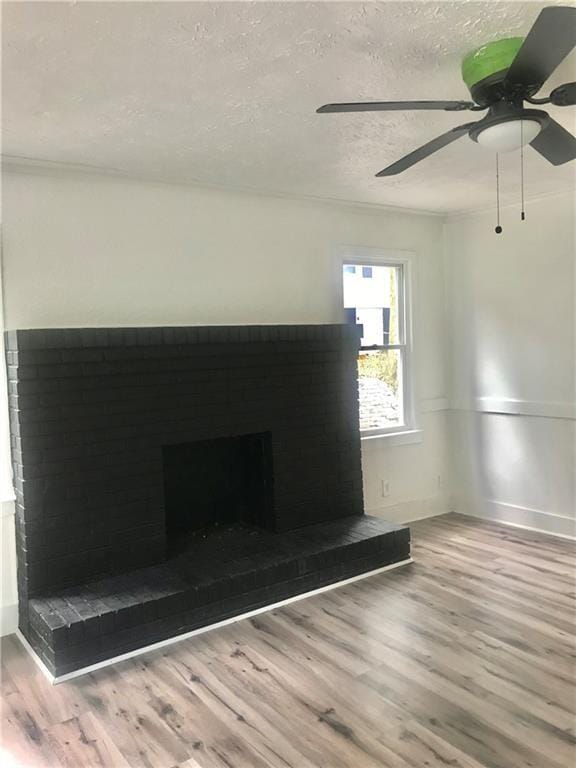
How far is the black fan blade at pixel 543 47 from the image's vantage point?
4.83 ft

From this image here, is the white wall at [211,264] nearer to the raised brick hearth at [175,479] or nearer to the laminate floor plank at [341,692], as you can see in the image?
the raised brick hearth at [175,479]

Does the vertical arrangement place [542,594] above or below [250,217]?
below

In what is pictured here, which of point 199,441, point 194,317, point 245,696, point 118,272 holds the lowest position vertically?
point 245,696

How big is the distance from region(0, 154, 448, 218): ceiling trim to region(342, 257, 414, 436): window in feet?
1.35

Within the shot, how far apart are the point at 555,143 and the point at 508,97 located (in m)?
0.42

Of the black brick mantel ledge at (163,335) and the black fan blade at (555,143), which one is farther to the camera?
the black brick mantel ledge at (163,335)

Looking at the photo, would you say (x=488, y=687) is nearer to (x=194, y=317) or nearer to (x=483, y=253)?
(x=194, y=317)

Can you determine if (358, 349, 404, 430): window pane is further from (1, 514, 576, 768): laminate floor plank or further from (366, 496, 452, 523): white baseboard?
(1, 514, 576, 768): laminate floor plank

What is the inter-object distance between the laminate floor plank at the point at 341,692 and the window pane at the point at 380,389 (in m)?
1.48

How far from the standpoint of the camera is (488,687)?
253 cm

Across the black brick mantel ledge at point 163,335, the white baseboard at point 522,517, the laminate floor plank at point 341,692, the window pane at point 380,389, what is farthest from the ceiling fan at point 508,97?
the white baseboard at point 522,517

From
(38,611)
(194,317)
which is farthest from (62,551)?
(194,317)

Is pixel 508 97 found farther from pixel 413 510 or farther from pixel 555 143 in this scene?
pixel 413 510

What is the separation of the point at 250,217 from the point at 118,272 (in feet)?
3.17
